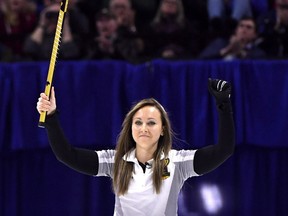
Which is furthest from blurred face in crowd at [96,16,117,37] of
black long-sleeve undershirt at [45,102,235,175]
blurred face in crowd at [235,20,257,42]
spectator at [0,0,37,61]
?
black long-sleeve undershirt at [45,102,235,175]

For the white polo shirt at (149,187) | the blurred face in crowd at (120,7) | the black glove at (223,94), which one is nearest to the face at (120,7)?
the blurred face in crowd at (120,7)

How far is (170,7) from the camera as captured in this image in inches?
268

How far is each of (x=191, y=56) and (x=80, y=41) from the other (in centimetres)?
98

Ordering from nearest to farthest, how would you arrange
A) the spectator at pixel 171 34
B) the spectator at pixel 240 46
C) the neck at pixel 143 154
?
the neck at pixel 143 154 < the spectator at pixel 240 46 < the spectator at pixel 171 34

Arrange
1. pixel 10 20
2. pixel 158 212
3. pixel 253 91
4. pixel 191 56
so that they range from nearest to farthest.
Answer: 1. pixel 158 212
2. pixel 253 91
3. pixel 191 56
4. pixel 10 20

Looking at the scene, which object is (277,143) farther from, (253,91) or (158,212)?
(158,212)

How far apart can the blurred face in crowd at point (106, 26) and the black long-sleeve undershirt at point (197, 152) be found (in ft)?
8.56

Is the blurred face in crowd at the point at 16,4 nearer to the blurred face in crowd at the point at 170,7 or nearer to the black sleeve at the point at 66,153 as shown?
the blurred face in crowd at the point at 170,7

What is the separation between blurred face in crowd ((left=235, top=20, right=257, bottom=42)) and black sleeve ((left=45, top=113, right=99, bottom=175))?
2661 mm

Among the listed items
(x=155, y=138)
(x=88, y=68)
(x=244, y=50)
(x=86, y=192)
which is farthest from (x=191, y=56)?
(x=155, y=138)

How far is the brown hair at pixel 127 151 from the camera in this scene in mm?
4066

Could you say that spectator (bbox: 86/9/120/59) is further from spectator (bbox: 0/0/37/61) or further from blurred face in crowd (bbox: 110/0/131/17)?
spectator (bbox: 0/0/37/61)

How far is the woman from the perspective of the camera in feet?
13.2

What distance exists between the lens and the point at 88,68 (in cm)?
593
